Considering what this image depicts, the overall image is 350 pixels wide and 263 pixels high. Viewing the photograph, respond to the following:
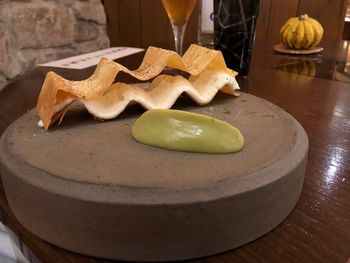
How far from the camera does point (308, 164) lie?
480mm

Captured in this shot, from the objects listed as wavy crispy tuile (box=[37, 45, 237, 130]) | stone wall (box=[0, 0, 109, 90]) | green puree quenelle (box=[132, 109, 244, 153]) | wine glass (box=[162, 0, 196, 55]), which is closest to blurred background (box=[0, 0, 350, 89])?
stone wall (box=[0, 0, 109, 90])

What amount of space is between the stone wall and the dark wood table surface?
38 centimetres

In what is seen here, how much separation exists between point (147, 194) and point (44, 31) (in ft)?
4.39

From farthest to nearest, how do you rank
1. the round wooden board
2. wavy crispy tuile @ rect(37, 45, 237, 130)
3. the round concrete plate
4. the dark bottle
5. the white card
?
the round wooden board → the white card → the dark bottle → wavy crispy tuile @ rect(37, 45, 237, 130) → the round concrete plate

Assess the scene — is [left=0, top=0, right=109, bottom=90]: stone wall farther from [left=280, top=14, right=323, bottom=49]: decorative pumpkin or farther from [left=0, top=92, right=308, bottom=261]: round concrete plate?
[left=0, top=92, right=308, bottom=261]: round concrete plate

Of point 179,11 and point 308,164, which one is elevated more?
point 179,11

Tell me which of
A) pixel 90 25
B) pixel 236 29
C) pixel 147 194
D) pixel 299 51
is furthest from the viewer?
pixel 90 25

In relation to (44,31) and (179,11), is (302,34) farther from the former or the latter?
(44,31)

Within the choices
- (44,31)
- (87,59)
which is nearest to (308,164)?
(87,59)

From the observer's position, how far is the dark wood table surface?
0.33 meters

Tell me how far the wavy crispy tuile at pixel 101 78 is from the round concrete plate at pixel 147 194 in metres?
0.07

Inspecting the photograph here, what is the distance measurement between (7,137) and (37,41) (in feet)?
3.71

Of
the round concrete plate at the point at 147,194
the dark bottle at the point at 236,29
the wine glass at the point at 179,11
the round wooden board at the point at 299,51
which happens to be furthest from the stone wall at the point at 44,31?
the round concrete plate at the point at 147,194

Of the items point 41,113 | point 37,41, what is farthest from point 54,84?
point 37,41
